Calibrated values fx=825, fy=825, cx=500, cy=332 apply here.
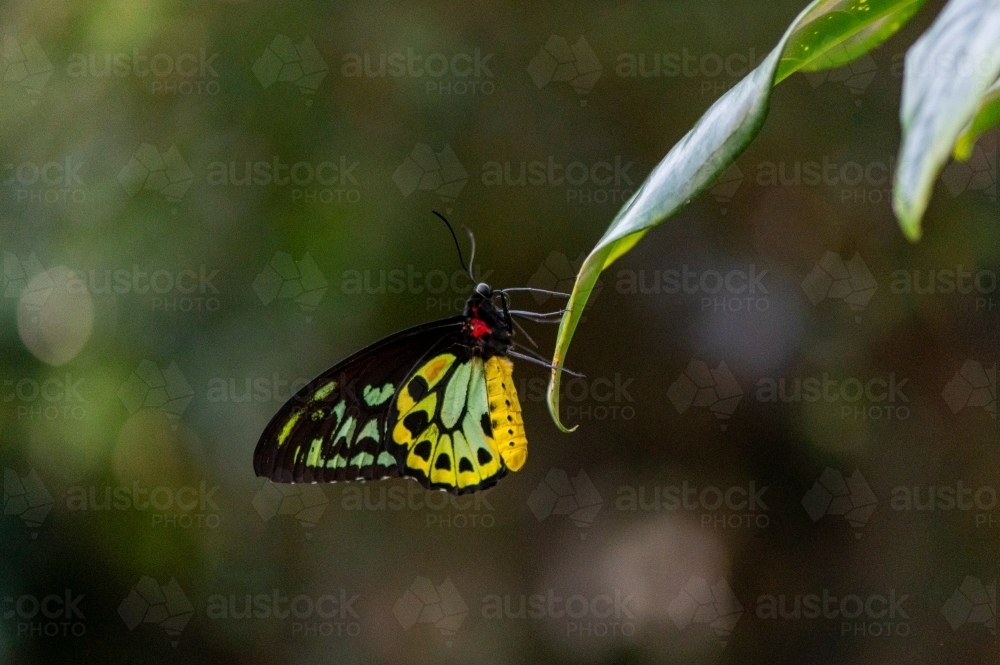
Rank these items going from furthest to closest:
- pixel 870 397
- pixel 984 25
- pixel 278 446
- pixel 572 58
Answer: pixel 572 58 → pixel 870 397 → pixel 278 446 → pixel 984 25

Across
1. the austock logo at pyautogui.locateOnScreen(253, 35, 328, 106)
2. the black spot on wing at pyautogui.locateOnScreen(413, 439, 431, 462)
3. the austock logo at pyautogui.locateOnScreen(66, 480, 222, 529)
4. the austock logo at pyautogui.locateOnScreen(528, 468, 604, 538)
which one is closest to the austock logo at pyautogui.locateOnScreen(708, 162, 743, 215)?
the austock logo at pyautogui.locateOnScreen(528, 468, 604, 538)

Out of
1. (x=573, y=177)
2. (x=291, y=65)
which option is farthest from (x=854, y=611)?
(x=291, y=65)

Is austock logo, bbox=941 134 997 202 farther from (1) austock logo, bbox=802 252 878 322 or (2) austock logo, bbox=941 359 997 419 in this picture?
(2) austock logo, bbox=941 359 997 419

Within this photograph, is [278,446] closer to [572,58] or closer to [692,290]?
[692,290]

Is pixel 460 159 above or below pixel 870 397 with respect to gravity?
above

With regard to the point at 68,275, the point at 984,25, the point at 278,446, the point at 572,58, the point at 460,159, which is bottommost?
the point at 278,446

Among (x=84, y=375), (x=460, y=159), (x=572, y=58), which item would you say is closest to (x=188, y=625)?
(x=84, y=375)

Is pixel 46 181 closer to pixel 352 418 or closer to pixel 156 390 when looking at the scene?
pixel 156 390
